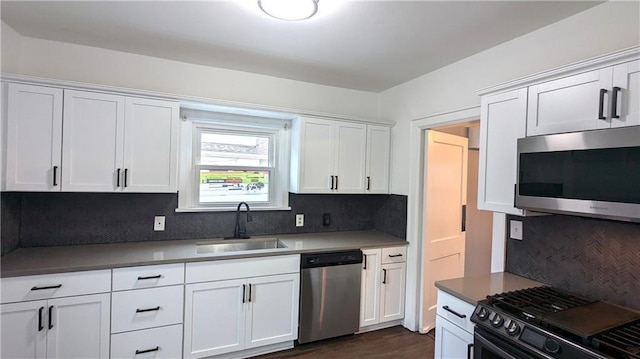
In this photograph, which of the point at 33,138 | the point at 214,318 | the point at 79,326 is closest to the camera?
the point at 79,326

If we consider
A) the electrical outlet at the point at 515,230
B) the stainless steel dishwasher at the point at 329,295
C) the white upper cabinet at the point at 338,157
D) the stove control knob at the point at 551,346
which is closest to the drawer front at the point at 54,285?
the stainless steel dishwasher at the point at 329,295

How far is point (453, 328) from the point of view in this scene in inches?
75.5

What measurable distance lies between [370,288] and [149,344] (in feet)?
6.09

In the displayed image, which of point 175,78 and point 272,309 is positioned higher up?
point 175,78

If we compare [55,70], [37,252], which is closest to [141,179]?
[37,252]

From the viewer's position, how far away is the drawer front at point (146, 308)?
2152 millimetres

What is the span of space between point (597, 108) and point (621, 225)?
67 centimetres

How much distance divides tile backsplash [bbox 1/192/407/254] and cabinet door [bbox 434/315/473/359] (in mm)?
1291

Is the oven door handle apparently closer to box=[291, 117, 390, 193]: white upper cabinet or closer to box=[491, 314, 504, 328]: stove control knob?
box=[491, 314, 504, 328]: stove control knob

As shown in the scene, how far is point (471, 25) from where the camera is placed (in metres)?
2.06

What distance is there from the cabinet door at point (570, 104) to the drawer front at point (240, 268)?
1.95m

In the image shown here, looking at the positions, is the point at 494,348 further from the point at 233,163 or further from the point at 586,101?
the point at 233,163

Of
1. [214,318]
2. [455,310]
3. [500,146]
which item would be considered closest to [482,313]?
[455,310]

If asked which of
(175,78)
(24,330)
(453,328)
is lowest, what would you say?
(24,330)
